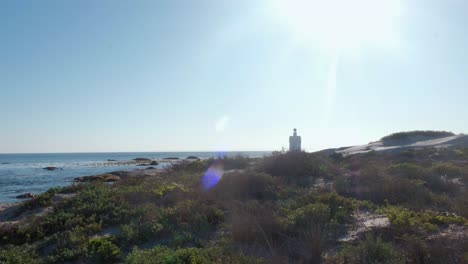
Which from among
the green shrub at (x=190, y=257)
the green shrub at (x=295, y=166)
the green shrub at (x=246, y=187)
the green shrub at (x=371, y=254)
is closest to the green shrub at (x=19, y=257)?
the green shrub at (x=190, y=257)

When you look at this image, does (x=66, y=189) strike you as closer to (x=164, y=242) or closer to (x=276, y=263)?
(x=164, y=242)

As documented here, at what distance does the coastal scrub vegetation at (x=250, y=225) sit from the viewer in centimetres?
564

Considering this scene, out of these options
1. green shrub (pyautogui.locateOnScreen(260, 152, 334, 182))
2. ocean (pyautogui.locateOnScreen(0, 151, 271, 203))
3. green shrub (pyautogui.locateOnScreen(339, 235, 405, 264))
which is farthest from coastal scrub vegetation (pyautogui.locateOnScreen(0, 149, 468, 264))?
ocean (pyautogui.locateOnScreen(0, 151, 271, 203))

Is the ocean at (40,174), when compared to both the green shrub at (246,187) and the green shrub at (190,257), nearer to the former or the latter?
the green shrub at (246,187)

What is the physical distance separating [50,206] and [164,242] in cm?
651

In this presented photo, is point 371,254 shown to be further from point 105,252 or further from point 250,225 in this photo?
point 105,252

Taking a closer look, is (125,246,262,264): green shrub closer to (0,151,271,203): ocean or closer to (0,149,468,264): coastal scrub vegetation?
(0,149,468,264): coastal scrub vegetation

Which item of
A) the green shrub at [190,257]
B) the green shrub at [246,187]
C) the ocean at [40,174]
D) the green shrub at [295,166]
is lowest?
the ocean at [40,174]

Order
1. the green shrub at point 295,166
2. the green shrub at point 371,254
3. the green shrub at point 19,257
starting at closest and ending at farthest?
the green shrub at point 371,254 < the green shrub at point 19,257 < the green shrub at point 295,166

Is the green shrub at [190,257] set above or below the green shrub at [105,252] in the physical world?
above

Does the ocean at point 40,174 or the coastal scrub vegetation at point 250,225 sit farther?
the ocean at point 40,174

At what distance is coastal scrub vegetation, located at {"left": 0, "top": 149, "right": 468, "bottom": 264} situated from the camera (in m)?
5.64

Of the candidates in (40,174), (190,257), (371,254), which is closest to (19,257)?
(190,257)

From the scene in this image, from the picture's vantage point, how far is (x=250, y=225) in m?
6.88
